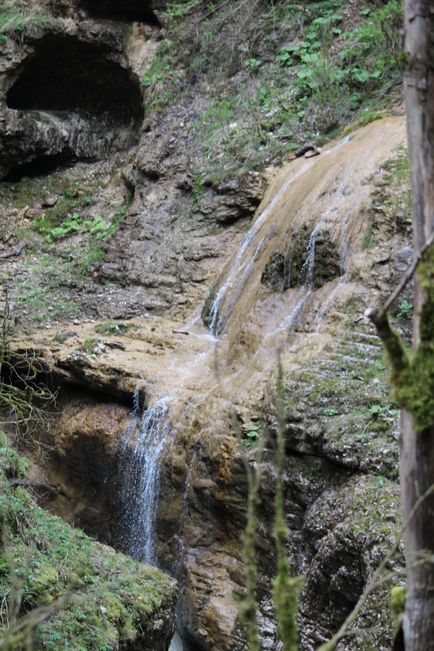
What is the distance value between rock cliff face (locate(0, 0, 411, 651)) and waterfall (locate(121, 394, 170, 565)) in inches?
5.4

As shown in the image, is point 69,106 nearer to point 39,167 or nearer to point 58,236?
point 39,167

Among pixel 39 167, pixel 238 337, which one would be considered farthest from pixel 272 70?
pixel 238 337

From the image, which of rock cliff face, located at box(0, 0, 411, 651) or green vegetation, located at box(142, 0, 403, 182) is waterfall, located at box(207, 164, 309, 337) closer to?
rock cliff face, located at box(0, 0, 411, 651)

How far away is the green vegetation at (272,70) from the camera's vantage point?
37.7 ft

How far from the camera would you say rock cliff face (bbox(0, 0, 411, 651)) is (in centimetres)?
634

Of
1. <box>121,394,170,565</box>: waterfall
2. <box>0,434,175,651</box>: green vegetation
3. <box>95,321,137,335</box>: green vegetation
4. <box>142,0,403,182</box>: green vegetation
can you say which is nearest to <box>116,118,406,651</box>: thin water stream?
<box>121,394,170,565</box>: waterfall

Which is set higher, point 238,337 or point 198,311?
point 238,337

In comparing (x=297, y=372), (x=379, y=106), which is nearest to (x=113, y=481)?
(x=297, y=372)

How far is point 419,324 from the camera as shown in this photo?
8.33 feet

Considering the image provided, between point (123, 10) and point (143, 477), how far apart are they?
1011 centimetres

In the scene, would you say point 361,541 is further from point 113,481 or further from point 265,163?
point 265,163

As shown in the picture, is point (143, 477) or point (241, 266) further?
point (241, 266)

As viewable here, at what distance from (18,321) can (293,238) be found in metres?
4.53

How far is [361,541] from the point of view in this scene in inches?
217
